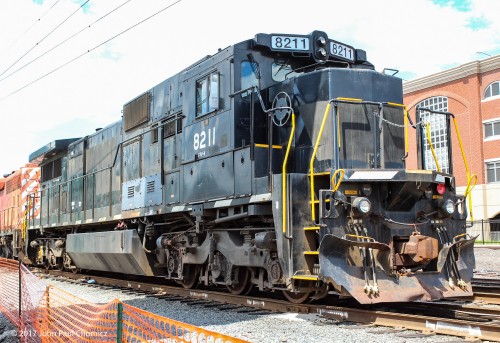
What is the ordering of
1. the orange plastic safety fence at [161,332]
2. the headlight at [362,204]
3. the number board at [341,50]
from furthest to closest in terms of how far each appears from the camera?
1. the number board at [341,50]
2. the headlight at [362,204]
3. the orange plastic safety fence at [161,332]

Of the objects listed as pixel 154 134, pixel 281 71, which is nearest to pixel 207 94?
pixel 281 71

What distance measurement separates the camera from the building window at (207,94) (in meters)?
8.26

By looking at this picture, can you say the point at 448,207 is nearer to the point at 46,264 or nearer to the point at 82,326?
the point at 82,326

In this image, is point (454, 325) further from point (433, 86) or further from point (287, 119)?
point (433, 86)

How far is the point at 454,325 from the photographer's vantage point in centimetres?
573

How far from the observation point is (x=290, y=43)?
8.20m

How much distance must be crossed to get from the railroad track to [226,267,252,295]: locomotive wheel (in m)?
0.25

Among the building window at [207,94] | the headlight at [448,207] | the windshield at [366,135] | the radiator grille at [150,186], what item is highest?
the building window at [207,94]

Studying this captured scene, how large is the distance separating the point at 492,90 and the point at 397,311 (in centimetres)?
3014

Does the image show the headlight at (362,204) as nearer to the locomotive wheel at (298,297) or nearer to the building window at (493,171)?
the locomotive wheel at (298,297)

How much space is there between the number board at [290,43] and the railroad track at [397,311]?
3.77 metres

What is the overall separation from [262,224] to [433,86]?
3120cm

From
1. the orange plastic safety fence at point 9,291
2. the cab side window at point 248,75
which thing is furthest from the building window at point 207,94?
the orange plastic safety fence at point 9,291

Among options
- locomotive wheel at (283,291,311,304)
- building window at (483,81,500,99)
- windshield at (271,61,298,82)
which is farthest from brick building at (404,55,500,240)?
locomotive wheel at (283,291,311,304)
